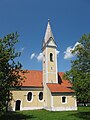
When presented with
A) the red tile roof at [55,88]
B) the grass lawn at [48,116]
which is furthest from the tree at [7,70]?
the red tile roof at [55,88]

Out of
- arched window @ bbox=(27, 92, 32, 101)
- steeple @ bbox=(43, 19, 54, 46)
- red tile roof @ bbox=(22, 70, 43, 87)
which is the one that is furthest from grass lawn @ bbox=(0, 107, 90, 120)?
steeple @ bbox=(43, 19, 54, 46)

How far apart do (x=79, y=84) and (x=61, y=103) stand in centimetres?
1562

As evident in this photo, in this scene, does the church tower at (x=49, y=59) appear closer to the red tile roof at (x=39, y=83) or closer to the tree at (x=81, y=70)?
the red tile roof at (x=39, y=83)

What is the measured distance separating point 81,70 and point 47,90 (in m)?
15.9

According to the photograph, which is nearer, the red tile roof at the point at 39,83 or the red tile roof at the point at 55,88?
the red tile roof at the point at 55,88

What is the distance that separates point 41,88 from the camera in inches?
1593

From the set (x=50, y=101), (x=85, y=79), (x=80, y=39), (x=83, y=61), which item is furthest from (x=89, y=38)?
(x=50, y=101)

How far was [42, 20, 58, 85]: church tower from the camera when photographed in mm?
39906

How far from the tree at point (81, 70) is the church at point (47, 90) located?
40.4ft

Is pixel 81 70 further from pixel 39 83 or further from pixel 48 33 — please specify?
pixel 48 33

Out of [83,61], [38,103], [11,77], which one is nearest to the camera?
[11,77]

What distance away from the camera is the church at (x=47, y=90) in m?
36.0

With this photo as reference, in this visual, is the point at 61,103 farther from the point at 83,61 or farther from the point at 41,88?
the point at 83,61

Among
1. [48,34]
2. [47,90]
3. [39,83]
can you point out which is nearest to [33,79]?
[39,83]
